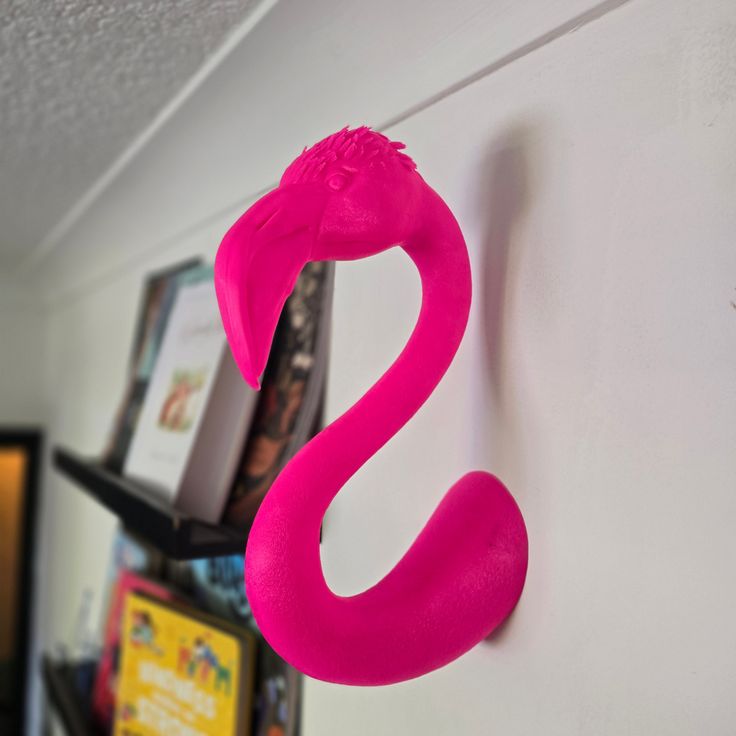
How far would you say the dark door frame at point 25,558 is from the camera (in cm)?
266

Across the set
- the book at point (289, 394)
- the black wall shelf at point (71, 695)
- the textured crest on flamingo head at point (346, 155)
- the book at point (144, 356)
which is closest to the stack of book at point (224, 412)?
the book at point (289, 394)

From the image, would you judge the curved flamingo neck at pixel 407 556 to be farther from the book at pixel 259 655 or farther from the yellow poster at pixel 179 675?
the yellow poster at pixel 179 675

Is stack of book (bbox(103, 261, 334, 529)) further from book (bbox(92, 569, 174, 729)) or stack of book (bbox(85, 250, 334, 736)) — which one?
book (bbox(92, 569, 174, 729))

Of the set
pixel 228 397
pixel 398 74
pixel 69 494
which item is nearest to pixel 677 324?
pixel 398 74

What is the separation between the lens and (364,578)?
0.67 metres

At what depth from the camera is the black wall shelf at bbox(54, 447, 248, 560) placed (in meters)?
0.71

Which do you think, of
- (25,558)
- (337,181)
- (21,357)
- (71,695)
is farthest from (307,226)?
(25,558)

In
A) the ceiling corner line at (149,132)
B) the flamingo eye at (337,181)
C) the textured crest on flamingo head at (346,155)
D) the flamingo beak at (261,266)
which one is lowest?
the flamingo beak at (261,266)

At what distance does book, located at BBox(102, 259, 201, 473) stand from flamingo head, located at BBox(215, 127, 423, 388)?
76 cm

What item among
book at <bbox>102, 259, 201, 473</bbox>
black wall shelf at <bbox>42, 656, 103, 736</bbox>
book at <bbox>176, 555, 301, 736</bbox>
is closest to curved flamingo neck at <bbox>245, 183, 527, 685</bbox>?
book at <bbox>176, 555, 301, 736</bbox>

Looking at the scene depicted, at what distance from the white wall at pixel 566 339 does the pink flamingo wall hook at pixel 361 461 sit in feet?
0.15

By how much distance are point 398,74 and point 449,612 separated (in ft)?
1.59

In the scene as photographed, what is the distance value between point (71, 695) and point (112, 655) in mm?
214

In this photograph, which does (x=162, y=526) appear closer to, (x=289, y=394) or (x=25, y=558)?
(x=289, y=394)
